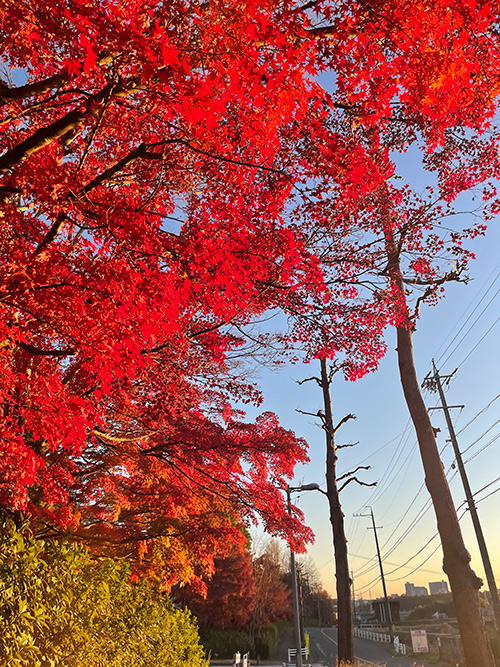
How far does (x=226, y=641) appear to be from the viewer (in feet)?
97.7

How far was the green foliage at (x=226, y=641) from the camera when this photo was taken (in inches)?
1161

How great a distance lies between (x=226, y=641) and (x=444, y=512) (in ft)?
96.0

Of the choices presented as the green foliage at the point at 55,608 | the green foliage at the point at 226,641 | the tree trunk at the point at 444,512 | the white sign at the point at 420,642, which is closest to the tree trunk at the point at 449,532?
the tree trunk at the point at 444,512

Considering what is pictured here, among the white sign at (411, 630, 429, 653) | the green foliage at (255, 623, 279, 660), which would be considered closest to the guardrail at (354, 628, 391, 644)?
the green foliage at (255, 623, 279, 660)

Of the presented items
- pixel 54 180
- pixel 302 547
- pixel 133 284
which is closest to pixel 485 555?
pixel 302 547

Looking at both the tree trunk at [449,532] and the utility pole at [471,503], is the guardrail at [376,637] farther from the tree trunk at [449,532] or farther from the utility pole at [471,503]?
the tree trunk at [449,532]

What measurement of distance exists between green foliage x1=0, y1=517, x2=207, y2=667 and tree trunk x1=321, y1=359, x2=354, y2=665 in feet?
24.7

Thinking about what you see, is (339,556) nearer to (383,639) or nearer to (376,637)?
(383,639)

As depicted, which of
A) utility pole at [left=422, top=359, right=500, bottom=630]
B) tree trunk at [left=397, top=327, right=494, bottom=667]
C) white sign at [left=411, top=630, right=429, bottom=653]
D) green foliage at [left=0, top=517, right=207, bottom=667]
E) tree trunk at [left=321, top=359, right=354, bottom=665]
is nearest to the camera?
green foliage at [left=0, top=517, right=207, bottom=667]

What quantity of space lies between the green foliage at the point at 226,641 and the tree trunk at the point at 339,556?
20.9 m

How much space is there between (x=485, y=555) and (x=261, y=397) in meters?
13.8

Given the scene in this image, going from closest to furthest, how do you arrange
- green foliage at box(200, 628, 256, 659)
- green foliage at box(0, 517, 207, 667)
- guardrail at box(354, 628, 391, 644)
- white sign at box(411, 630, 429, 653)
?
green foliage at box(0, 517, 207, 667) < white sign at box(411, 630, 429, 653) < green foliage at box(200, 628, 256, 659) < guardrail at box(354, 628, 391, 644)

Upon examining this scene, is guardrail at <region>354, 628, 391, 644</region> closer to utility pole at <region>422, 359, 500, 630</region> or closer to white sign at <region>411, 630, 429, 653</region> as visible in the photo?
white sign at <region>411, 630, 429, 653</region>

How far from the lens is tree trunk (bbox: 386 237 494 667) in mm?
6148
